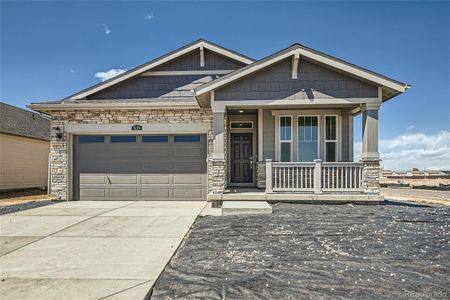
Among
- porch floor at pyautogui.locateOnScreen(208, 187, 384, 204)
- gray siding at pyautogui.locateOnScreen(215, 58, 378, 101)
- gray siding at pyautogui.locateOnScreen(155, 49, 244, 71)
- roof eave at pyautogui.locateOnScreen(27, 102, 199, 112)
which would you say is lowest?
porch floor at pyautogui.locateOnScreen(208, 187, 384, 204)

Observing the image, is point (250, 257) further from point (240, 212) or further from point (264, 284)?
point (240, 212)

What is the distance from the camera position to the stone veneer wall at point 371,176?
734 centimetres

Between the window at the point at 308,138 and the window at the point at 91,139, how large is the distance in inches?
283

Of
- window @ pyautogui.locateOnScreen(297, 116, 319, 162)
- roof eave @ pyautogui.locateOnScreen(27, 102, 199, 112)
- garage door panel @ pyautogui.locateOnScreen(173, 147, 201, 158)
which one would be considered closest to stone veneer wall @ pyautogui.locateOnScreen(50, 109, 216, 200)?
roof eave @ pyautogui.locateOnScreen(27, 102, 199, 112)

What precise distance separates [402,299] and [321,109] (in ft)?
23.4

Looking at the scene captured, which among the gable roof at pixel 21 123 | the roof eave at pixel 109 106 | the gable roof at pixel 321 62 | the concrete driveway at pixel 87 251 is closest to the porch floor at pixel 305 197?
the concrete driveway at pixel 87 251

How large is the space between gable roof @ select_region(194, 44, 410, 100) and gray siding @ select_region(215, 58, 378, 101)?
0.21m

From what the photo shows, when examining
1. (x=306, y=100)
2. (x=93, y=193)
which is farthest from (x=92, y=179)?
(x=306, y=100)

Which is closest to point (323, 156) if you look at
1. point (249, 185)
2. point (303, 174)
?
point (303, 174)

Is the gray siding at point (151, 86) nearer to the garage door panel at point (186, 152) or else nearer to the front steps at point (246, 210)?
the garage door panel at point (186, 152)

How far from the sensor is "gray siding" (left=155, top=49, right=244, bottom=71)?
10516 mm

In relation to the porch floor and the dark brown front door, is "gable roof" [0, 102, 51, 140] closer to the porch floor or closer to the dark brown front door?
the dark brown front door

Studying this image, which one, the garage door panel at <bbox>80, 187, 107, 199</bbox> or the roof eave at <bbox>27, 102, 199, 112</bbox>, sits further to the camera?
the garage door panel at <bbox>80, 187, 107, 199</bbox>

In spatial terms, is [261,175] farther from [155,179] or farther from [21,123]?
[21,123]
